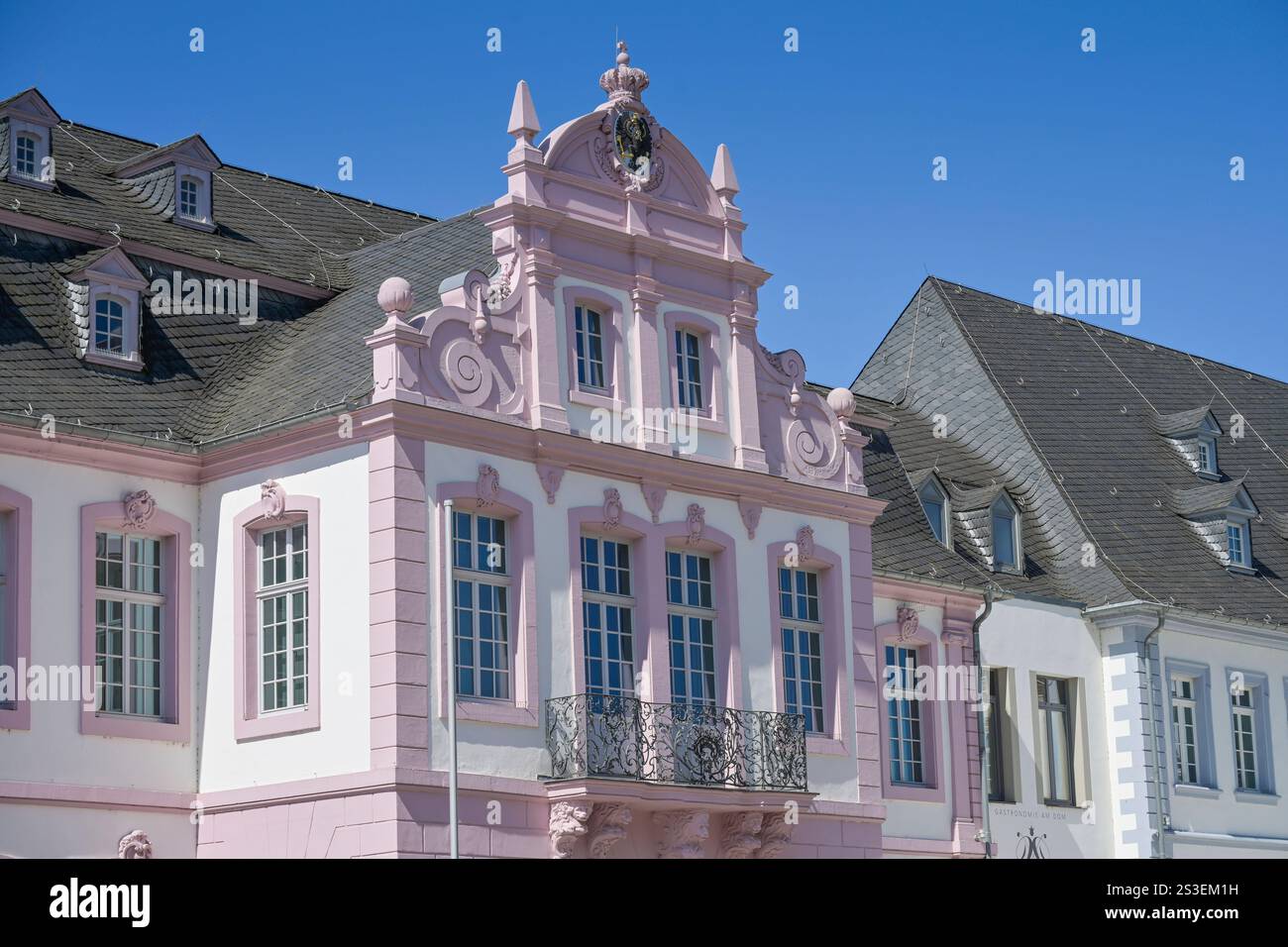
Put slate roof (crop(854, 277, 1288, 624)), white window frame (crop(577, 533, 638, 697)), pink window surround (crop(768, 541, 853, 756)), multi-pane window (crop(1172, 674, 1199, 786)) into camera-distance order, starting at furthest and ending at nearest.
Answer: slate roof (crop(854, 277, 1288, 624)), multi-pane window (crop(1172, 674, 1199, 786)), pink window surround (crop(768, 541, 853, 756)), white window frame (crop(577, 533, 638, 697))

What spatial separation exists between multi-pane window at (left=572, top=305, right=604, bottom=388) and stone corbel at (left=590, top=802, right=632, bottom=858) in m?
5.46

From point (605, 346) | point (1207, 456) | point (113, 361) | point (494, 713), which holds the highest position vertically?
point (1207, 456)

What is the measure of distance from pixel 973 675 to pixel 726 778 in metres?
9.26

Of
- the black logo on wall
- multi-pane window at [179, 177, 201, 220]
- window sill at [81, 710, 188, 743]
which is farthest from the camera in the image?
the black logo on wall

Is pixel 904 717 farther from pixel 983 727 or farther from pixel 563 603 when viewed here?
pixel 563 603

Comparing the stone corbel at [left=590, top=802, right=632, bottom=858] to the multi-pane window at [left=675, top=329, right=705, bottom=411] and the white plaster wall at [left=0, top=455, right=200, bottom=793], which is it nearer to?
the white plaster wall at [left=0, top=455, right=200, bottom=793]

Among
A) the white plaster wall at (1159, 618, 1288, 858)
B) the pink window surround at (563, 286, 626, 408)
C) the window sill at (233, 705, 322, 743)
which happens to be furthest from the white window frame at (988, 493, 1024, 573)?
the window sill at (233, 705, 322, 743)

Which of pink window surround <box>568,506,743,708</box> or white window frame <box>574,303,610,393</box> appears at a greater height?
white window frame <box>574,303,610,393</box>

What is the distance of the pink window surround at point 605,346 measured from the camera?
1132 inches

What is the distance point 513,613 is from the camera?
27.2m

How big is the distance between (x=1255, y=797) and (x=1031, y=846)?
6.04 metres

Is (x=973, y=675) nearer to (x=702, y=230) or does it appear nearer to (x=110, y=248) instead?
(x=702, y=230)

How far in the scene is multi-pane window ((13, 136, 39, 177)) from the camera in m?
30.2

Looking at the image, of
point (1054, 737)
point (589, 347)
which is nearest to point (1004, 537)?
point (1054, 737)
